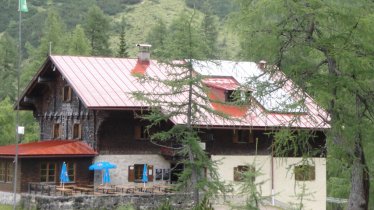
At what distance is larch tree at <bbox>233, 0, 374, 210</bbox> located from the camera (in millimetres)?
20422

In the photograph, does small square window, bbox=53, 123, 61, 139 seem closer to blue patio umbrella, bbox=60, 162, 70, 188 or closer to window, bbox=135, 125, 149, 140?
window, bbox=135, 125, 149, 140

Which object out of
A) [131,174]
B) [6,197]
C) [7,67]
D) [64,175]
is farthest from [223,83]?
[7,67]

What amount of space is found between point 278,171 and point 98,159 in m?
9.49

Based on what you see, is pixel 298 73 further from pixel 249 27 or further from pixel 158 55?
pixel 158 55

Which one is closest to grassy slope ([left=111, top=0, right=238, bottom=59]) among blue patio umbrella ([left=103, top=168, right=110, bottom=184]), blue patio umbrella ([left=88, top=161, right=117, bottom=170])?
blue patio umbrella ([left=103, top=168, right=110, bottom=184])

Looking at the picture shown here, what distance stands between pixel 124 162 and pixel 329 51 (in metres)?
15.7

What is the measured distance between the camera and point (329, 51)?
70.0ft

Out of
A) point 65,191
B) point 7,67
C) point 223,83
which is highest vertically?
point 7,67

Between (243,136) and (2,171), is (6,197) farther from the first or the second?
(243,136)

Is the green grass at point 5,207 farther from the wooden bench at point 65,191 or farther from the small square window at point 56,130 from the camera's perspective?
the small square window at point 56,130

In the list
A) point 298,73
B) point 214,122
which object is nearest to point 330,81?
point 298,73

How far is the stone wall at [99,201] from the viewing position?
96.0ft

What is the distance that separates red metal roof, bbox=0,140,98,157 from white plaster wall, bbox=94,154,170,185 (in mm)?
918

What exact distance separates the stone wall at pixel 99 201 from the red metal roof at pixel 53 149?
203cm
